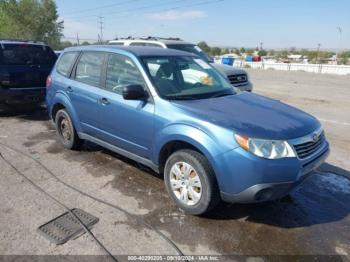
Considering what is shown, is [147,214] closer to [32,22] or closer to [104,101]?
[104,101]

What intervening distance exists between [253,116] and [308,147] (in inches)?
25.1

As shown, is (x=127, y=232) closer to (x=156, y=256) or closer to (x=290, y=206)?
(x=156, y=256)

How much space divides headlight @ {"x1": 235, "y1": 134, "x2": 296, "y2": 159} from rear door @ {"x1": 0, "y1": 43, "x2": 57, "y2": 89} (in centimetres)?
613

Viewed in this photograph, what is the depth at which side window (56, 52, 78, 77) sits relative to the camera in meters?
5.48

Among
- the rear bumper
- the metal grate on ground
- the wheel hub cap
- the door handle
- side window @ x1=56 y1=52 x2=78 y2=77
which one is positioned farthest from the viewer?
the rear bumper

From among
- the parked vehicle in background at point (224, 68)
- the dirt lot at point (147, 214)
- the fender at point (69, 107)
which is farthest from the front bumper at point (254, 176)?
the parked vehicle in background at point (224, 68)

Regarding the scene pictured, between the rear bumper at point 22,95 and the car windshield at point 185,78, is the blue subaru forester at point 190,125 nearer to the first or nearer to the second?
the car windshield at point 185,78

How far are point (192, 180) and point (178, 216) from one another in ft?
1.43

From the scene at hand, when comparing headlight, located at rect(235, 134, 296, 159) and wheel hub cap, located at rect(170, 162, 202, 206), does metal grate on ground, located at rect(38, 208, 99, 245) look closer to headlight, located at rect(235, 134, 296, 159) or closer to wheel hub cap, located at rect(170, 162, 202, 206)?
wheel hub cap, located at rect(170, 162, 202, 206)

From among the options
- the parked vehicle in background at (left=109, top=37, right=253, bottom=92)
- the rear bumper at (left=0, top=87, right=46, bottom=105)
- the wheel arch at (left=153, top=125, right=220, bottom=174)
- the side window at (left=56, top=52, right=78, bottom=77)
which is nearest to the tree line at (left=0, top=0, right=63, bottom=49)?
the parked vehicle in background at (left=109, top=37, right=253, bottom=92)

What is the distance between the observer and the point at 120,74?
450 cm

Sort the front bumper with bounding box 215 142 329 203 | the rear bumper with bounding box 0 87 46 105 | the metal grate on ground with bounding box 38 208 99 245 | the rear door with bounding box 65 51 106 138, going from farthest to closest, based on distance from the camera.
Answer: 1. the rear bumper with bounding box 0 87 46 105
2. the rear door with bounding box 65 51 106 138
3. the metal grate on ground with bounding box 38 208 99 245
4. the front bumper with bounding box 215 142 329 203

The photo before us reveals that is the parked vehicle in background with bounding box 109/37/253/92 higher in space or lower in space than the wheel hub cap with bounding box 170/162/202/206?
higher

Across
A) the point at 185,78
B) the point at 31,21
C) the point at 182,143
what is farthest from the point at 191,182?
the point at 31,21
